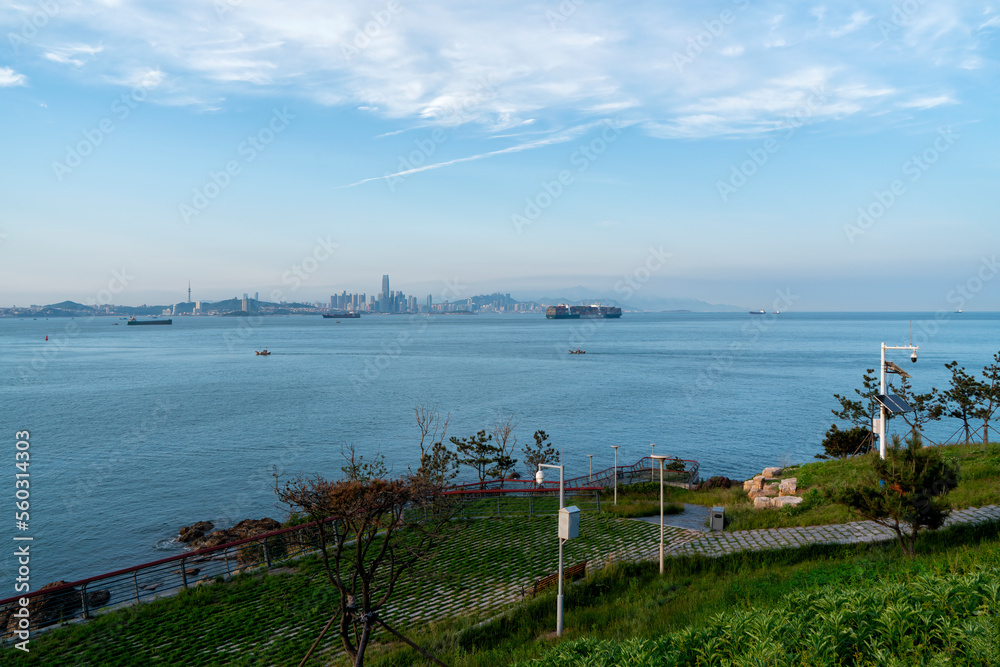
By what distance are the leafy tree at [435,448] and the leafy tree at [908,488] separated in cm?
1896

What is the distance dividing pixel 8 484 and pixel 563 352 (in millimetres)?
110567

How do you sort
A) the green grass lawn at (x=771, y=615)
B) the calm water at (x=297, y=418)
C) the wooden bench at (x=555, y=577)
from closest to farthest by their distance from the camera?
1. the green grass lawn at (x=771, y=615)
2. the wooden bench at (x=555, y=577)
3. the calm water at (x=297, y=418)

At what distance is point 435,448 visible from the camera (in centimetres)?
3425

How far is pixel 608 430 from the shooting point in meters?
54.3

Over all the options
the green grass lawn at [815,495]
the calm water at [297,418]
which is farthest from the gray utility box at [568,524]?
the calm water at [297,418]

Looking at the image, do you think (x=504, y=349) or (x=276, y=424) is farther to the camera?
(x=504, y=349)

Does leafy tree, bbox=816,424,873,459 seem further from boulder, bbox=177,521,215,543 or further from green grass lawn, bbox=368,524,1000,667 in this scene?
boulder, bbox=177,521,215,543

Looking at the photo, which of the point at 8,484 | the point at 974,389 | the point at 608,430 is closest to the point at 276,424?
the point at 8,484

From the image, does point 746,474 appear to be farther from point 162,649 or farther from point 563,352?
point 563,352

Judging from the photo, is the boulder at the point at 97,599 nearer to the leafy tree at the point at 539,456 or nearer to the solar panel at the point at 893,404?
the leafy tree at the point at 539,456

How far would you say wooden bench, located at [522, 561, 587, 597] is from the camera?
15.1 m

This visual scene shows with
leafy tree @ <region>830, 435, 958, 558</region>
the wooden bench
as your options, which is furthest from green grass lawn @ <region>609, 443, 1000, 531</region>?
the wooden bench

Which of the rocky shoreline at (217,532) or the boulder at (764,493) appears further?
the rocky shoreline at (217,532)

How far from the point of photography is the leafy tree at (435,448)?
31844mm
